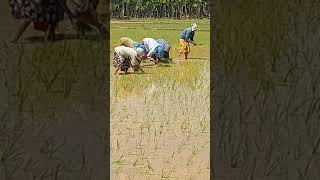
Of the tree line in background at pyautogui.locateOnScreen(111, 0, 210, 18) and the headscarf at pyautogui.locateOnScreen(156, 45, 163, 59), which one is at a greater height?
the tree line in background at pyautogui.locateOnScreen(111, 0, 210, 18)

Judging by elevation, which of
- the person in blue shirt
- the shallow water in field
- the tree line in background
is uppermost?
the tree line in background

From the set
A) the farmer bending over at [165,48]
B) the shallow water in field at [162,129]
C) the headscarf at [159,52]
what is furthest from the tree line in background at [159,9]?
the shallow water in field at [162,129]

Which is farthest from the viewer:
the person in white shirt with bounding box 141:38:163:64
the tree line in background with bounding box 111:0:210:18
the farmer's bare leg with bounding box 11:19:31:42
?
the tree line in background with bounding box 111:0:210:18

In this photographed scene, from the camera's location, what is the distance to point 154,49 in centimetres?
803

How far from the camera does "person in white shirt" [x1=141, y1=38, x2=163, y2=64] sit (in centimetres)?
794

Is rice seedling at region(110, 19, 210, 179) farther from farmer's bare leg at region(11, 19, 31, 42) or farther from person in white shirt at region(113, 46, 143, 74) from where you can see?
farmer's bare leg at region(11, 19, 31, 42)

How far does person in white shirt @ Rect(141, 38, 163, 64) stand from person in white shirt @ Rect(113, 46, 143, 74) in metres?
0.61

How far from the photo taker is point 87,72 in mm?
2131

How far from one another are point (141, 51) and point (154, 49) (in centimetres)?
39

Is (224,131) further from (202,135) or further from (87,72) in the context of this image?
(202,135)

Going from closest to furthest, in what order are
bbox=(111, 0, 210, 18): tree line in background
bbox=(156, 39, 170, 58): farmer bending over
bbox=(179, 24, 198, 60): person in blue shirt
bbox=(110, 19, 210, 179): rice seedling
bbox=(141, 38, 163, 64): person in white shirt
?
bbox=(110, 19, 210, 179): rice seedling, bbox=(141, 38, 163, 64): person in white shirt, bbox=(156, 39, 170, 58): farmer bending over, bbox=(179, 24, 198, 60): person in blue shirt, bbox=(111, 0, 210, 18): tree line in background

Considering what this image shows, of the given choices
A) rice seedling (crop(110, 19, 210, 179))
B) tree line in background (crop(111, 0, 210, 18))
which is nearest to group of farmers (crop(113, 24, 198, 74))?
rice seedling (crop(110, 19, 210, 179))

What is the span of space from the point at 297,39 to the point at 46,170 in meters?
1.03

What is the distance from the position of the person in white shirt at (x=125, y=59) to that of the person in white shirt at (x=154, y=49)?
2.02 feet
